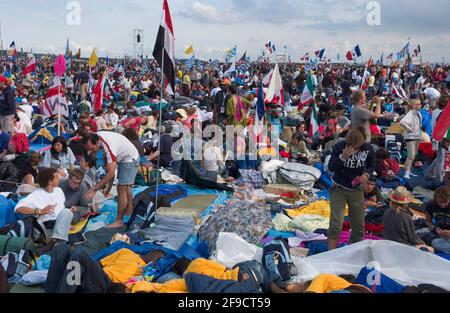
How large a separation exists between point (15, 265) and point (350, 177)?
3.56 metres

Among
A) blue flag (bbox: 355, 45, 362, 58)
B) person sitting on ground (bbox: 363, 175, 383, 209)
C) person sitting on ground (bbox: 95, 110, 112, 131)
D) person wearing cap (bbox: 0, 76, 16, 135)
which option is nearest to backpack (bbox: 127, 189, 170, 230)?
person sitting on ground (bbox: 363, 175, 383, 209)

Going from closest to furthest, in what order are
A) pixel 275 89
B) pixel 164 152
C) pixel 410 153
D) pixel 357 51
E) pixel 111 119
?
1. pixel 410 153
2. pixel 164 152
3. pixel 275 89
4. pixel 111 119
5. pixel 357 51

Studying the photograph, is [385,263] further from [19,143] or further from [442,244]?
[19,143]

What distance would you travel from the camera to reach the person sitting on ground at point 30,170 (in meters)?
7.02

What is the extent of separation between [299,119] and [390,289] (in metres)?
A: 8.84

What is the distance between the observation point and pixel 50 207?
5.54 meters

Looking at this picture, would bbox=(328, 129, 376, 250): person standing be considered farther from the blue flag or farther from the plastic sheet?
the blue flag

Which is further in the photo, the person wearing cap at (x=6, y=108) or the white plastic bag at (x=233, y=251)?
the person wearing cap at (x=6, y=108)

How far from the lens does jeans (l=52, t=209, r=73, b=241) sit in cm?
533

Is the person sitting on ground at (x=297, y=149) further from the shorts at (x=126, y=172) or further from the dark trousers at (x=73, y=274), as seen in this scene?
the dark trousers at (x=73, y=274)

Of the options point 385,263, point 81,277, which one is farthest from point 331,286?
point 81,277

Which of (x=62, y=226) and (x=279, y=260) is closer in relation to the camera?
(x=279, y=260)

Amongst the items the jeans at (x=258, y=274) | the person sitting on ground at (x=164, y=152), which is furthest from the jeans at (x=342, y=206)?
the person sitting on ground at (x=164, y=152)
